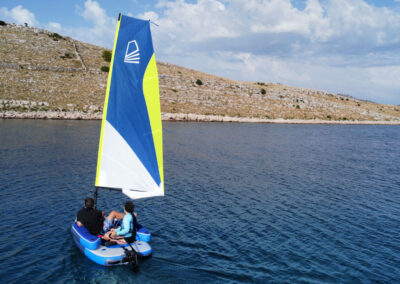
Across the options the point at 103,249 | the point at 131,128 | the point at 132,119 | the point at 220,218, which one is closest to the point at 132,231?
the point at 103,249

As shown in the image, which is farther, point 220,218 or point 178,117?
point 178,117

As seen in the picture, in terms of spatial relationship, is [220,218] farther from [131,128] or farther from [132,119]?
[132,119]

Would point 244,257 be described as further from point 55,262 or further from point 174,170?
point 174,170

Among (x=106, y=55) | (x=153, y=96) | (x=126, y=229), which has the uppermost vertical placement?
(x=106, y=55)

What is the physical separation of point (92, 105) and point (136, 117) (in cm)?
6351

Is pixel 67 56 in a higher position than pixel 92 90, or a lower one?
higher

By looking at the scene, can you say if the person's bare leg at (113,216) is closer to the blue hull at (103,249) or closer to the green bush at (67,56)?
the blue hull at (103,249)

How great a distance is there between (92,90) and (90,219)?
72.4 m

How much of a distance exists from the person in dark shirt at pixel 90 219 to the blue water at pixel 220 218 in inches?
53.4

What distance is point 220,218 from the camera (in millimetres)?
20625

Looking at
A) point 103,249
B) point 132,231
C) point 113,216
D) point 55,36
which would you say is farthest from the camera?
point 55,36

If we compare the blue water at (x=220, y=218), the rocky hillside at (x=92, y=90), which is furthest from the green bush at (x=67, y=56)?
the blue water at (x=220, y=218)

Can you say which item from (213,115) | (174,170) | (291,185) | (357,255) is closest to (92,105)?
(213,115)

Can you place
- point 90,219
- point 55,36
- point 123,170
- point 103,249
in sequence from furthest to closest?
point 55,36, point 123,170, point 90,219, point 103,249
